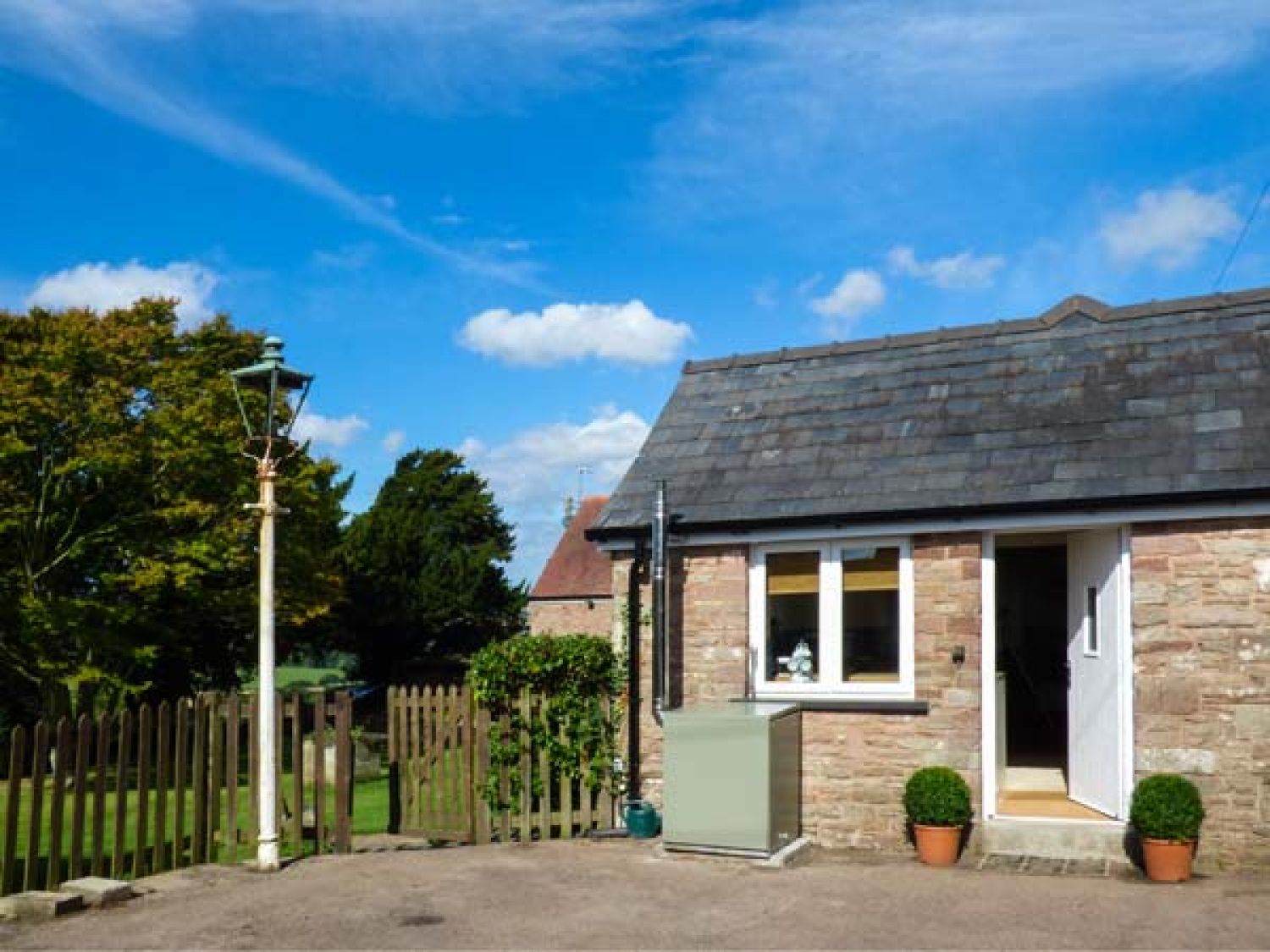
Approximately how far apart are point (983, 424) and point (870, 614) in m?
2.23

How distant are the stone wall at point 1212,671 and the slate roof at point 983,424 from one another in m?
0.52

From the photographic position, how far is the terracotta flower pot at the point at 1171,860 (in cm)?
920

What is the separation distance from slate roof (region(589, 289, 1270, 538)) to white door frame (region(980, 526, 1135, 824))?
60cm

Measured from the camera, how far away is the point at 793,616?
38.3 ft

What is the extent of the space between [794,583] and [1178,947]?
16.7 ft

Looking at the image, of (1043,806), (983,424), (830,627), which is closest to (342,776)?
(830,627)

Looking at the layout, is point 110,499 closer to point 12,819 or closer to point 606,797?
point 606,797

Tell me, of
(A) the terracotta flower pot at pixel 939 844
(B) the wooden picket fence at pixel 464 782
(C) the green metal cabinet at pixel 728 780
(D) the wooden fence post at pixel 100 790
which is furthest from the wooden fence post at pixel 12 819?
(A) the terracotta flower pot at pixel 939 844

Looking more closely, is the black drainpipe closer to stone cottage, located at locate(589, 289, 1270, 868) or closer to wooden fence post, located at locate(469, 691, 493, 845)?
stone cottage, located at locate(589, 289, 1270, 868)

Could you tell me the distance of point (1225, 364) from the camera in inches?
422

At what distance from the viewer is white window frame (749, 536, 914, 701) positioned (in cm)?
1098

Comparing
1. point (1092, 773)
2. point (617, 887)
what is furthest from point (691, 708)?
point (1092, 773)

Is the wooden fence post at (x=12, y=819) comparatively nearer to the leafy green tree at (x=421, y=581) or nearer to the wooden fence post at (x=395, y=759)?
the wooden fence post at (x=395, y=759)

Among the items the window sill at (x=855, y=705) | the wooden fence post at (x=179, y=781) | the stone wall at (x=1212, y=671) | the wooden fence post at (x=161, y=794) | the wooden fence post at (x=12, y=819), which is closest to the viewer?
the wooden fence post at (x=12, y=819)
